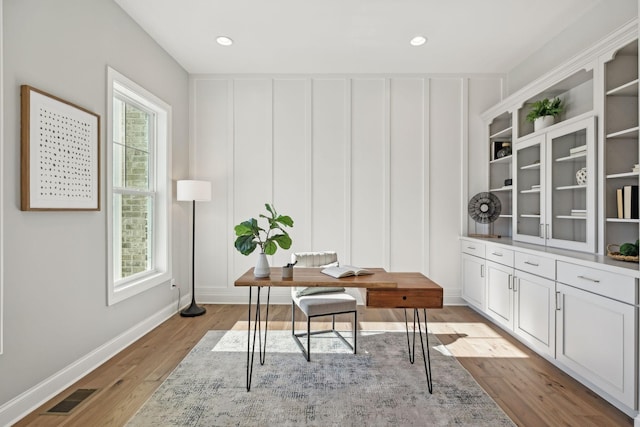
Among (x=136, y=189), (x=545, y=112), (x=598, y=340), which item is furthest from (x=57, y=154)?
(x=545, y=112)

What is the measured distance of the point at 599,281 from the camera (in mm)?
2129

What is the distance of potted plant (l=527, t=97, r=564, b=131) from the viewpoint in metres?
3.02

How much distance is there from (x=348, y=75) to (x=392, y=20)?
1.20 m

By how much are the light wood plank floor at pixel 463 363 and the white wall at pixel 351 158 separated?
90 centimetres

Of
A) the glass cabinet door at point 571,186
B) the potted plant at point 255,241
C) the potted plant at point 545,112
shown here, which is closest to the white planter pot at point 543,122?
the potted plant at point 545,112

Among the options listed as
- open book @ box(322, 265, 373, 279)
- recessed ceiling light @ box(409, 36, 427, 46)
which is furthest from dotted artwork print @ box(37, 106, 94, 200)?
recessed ceiling light @ box(409, 36, 427, 46)

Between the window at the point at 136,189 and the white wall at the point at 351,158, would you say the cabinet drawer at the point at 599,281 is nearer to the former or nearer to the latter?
the white wall at the point at 351,158

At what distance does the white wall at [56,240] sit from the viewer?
188cm

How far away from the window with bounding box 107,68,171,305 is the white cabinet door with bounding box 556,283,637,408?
345 cm

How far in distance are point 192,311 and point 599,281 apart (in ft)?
11.9

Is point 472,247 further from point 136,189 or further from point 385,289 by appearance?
point 136,189

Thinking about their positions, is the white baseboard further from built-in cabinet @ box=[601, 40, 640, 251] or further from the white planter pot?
the white planter pot

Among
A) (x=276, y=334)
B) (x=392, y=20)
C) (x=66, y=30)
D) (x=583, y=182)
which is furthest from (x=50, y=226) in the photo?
(x=583, y=182)

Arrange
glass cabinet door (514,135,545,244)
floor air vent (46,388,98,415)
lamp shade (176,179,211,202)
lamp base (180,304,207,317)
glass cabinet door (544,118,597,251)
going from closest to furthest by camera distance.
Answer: floor air vent (46,388,98,415) → glass cabinet door (544,118,597,251) → glass cabinet door (514,135,545,244) → lamp shade (176,179,211,202) → lamp base (180,304,207,317)
